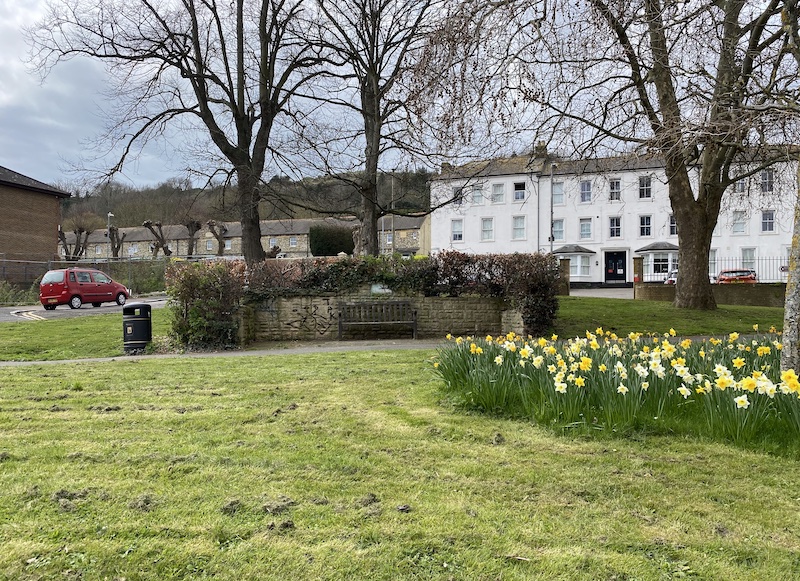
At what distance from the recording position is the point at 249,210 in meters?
18.6

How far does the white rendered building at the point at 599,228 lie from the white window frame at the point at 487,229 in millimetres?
83

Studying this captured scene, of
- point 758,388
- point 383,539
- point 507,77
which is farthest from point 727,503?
point 507,77

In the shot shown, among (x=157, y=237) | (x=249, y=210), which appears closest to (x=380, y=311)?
(x=249, y=210)

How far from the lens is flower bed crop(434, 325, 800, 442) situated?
14.6 feet

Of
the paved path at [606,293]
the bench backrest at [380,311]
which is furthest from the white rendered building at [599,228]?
the bench backrest at [380,311]

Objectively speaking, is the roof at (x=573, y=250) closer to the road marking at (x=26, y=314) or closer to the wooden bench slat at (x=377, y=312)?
the wooden bench slat at (x=377, y=312)

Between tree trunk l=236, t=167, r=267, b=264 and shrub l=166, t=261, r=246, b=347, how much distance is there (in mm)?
5048

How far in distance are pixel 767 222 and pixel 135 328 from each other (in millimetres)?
43571

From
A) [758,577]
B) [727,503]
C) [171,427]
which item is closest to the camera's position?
[758,577]

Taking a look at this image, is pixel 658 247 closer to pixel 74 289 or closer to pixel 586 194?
pixel 586 194

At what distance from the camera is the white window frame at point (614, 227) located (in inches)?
1804

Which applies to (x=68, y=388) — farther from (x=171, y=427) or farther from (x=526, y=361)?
(x=526, y=361)

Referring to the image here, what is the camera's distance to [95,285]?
25125 millimetres

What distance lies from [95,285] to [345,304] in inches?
621
